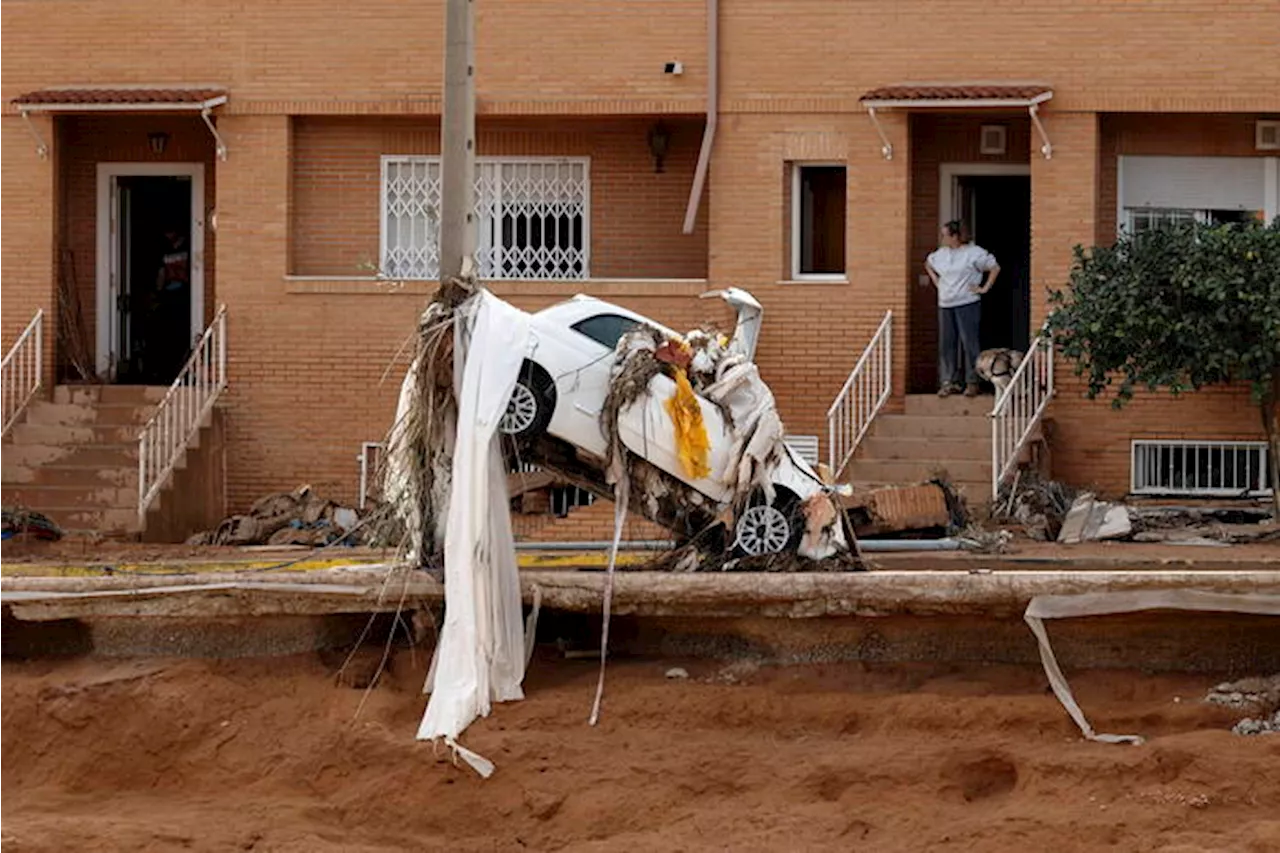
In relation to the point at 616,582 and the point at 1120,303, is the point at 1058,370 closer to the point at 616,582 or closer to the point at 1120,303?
the point at 1120,303

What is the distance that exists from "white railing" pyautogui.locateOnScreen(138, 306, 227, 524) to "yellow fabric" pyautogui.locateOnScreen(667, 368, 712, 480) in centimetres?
968

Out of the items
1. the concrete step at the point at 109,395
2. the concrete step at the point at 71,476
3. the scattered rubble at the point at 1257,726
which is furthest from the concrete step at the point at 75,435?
the scattered rubble at the point at 1257,726

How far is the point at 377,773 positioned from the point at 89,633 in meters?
2.79

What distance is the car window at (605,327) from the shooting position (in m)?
16.2

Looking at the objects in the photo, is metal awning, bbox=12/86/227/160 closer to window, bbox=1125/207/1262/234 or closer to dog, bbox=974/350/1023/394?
dog, bbox=974/350/1023/394

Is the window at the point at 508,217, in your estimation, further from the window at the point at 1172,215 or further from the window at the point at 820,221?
the window at the point at 1172,215

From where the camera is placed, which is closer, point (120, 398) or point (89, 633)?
point (89, 633)

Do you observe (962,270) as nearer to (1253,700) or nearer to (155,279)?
(155,279)

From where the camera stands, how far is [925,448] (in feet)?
80.1

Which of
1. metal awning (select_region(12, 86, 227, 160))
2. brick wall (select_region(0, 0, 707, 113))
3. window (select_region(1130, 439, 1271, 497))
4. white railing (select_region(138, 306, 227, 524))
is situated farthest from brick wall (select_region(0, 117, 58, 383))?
window (select_region(1130, 439, 1271, 497))

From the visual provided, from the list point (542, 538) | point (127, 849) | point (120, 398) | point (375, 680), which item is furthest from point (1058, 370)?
point (127, 849)

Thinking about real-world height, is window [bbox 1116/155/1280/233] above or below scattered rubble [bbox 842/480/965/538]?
above

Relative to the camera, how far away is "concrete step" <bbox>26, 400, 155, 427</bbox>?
25.8m

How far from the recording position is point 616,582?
15.1 meters
